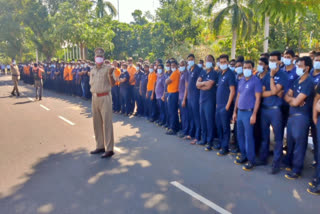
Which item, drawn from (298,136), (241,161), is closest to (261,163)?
(241,161)

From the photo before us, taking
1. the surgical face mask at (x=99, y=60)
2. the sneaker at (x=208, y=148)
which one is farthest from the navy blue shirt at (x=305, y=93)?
the surgical face mask at (x=99, y=60)

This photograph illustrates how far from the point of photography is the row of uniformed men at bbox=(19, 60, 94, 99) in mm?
14492

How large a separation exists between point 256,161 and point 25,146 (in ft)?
17.5

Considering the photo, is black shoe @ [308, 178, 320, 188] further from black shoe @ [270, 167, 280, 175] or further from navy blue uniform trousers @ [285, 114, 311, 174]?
black shoe @ [270, 167, 280, 175]

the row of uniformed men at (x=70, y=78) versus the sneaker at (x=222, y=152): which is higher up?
the row of uniformed men at (x=70, y=78)

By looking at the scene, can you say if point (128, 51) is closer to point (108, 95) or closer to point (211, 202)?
point (108, 95)

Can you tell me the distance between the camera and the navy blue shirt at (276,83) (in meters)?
5.02

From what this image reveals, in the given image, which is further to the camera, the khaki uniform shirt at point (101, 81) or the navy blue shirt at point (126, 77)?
the navy blue shirt at point (126, 77)

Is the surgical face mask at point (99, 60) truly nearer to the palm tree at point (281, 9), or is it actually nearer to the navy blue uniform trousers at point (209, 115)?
the navy blue uniform trousers at point (209, 115)

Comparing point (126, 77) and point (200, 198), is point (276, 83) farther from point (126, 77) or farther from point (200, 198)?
point (126, 77)

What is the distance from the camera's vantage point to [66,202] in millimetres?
4047

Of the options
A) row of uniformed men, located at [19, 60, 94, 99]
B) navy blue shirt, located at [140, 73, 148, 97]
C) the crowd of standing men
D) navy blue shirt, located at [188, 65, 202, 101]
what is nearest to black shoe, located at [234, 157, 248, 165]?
the crowd of standing men

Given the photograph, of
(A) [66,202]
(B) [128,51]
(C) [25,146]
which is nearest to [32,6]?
(B) [128,51]

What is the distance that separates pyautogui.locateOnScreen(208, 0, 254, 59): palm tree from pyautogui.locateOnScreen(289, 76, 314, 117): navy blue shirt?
1437 centimetres
